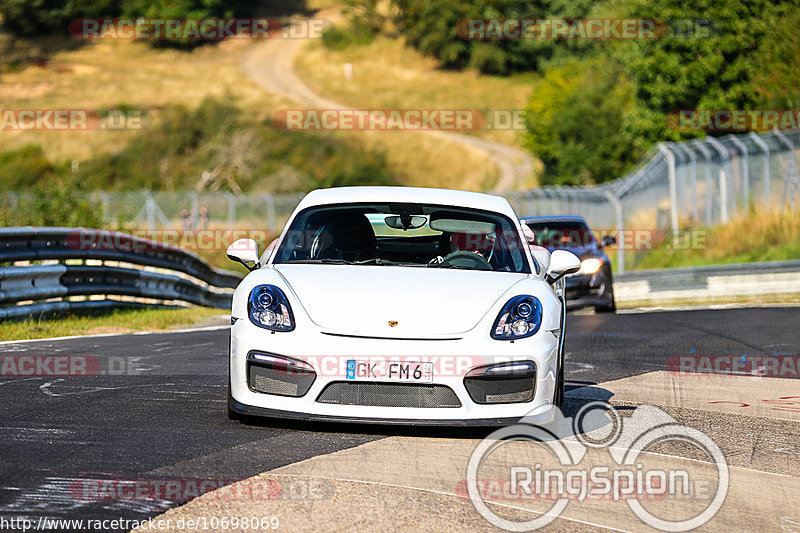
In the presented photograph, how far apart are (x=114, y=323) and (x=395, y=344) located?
8902 millimetres

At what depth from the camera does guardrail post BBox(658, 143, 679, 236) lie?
29.2m

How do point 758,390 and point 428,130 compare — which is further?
point 428,130

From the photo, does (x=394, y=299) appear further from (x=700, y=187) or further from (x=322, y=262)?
(x=700, y=187)

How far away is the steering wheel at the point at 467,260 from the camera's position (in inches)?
293

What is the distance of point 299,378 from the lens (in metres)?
6.39

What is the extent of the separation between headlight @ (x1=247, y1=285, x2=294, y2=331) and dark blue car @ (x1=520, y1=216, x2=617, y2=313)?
1065 centimetres

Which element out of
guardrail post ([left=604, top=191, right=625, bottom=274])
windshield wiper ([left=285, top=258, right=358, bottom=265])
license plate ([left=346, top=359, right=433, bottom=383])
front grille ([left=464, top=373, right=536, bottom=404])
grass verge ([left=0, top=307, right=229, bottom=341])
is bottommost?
guardrail post ([left=604, top=191, right=625, bottom=274])

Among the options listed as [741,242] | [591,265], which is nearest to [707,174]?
[741,242]

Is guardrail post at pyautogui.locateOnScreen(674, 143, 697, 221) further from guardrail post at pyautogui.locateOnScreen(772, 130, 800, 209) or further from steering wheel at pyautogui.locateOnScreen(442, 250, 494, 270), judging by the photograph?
steering wheel at pyautogui.locateOnScreen(442, 250, 494, 270)

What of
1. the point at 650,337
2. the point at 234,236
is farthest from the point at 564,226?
the point at 234,236

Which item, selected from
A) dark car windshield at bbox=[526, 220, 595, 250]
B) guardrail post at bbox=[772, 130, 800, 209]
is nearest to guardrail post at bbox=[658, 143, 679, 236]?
guardrail post at bbox=[772, 130, 800, 209]

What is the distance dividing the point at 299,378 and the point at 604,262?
12.0 m

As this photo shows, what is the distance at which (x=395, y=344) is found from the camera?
6324 millimetres

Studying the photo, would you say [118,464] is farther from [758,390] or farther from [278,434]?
[758,390]
